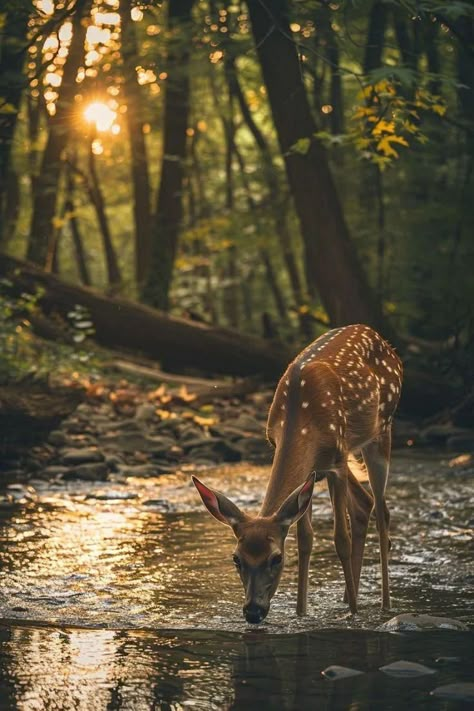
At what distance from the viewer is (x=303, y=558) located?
764cm

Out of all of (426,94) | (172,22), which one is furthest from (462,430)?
(172,22)

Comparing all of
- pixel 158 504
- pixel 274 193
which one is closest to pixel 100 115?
pixel 274 193

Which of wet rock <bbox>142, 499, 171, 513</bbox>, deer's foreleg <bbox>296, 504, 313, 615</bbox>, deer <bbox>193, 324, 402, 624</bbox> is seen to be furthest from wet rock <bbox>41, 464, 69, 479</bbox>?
deer's foreleg <bbox>296, 504, 313, 615</bbox>

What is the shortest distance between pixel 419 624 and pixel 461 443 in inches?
341

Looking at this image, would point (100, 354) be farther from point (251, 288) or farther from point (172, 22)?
point (251, 288)

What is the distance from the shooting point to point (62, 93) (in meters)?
21.4

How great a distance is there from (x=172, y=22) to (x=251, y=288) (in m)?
21.8

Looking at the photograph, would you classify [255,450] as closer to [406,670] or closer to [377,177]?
[377,177]

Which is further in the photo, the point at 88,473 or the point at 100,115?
the point at 100,115

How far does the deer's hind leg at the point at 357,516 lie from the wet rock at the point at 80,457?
582 cm

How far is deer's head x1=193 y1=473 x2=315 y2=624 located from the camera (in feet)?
21.7

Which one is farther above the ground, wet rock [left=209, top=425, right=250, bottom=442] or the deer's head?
wet rock [left=209, top=425, right=250, bottom=442]

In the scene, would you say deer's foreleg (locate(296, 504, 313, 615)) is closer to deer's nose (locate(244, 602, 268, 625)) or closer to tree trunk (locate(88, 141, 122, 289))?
deer's nose (locate(244, 602, 268, 625))

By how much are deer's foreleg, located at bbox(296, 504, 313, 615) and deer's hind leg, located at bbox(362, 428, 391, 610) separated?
0.52 metres
